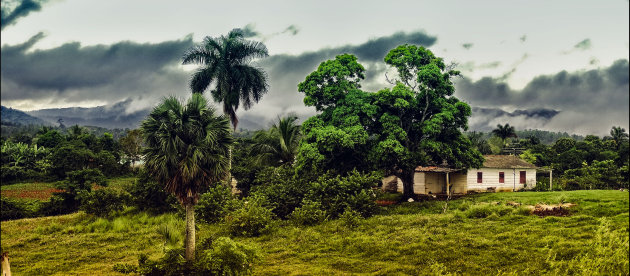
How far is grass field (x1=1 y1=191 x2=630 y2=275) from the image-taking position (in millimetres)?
9859

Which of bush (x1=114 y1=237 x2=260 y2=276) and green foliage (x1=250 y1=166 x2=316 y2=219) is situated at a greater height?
green foliage (x1=250 y1=166 x2=316 y2=219)

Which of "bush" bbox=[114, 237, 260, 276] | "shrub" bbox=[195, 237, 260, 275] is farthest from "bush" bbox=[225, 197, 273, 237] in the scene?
"shrub" bbox=[195, 237, 260, 275]

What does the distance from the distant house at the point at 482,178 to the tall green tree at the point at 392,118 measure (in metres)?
7.21

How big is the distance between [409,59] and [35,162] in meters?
38.7

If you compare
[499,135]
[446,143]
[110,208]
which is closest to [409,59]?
[446,143]

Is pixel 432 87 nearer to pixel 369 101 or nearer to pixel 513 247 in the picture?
pixel 369 101

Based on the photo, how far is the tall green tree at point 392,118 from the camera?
802 inches

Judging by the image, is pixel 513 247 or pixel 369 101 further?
pixel 369 101

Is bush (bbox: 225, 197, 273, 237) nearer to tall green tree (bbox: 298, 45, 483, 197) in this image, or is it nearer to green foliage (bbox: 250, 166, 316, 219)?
green foliage (bbox: 250, 166, 316, 219)

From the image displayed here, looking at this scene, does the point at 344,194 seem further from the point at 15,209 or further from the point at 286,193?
the point at 15,209

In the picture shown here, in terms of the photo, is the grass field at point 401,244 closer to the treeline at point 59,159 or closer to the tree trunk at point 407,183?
the tree trunk at point 407,183

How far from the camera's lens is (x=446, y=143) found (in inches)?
860

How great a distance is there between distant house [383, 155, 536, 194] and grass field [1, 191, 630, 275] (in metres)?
11.6

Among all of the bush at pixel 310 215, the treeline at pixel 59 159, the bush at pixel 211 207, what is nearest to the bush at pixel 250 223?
the bush at pixel 310 215
